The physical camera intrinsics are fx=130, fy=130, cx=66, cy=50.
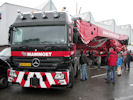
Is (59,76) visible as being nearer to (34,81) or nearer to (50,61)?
Result: (50,61)

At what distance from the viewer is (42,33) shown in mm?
4484

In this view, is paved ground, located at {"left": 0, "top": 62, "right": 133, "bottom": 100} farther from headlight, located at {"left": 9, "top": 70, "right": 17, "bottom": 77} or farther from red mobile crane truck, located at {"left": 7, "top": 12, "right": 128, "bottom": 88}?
headlight, located at {"left": 9, "top": 70, "right": 17, "bottom": 77}

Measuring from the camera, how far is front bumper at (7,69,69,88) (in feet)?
13.9

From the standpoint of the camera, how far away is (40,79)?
432 cm

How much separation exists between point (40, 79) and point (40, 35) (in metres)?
1.49

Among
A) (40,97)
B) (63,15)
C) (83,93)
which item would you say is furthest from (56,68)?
(63,15)

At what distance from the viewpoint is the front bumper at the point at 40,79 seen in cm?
423

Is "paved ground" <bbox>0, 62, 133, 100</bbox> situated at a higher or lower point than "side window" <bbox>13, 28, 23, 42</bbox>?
lower

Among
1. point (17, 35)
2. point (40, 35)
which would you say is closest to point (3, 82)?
point (17, 35)

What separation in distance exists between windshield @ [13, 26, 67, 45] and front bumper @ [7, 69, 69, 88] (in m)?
1.05

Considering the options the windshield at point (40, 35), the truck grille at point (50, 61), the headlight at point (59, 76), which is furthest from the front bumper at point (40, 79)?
the windshield at point (40, 35)

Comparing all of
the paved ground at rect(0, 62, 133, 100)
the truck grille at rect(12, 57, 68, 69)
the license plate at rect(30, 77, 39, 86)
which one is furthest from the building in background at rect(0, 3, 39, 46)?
the license plate at rect(30, 77, 39, 86)

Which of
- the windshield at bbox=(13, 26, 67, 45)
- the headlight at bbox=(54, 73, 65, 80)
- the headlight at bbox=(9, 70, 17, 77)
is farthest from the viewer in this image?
the headlight at bbox=(9, 70, 17, 77)

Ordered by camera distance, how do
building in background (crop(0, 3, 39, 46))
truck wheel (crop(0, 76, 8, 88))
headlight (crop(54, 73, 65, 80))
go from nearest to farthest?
headlight (crop(54, 73, 65, 80)) → truck wheel (crop(0, 76, 8, 88)) → building in background (crop(0, 3, 39, 46))
